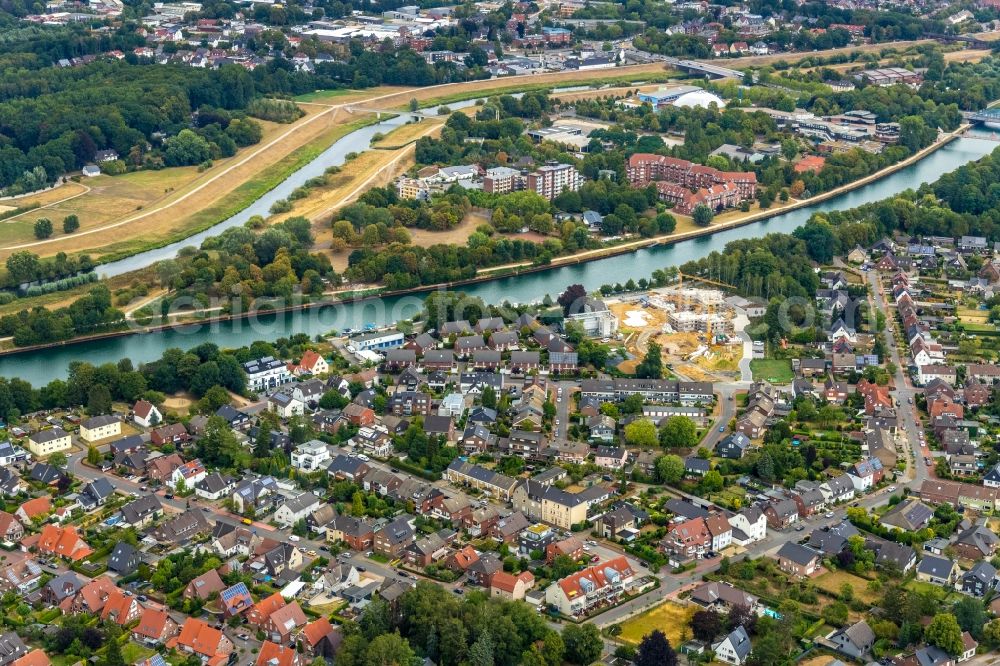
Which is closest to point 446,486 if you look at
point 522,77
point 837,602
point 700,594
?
point 700,594

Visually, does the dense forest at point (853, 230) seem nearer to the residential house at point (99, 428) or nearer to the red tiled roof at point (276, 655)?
the residential house at point (99, 428)

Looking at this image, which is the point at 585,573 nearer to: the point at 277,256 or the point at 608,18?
the point at 277,256

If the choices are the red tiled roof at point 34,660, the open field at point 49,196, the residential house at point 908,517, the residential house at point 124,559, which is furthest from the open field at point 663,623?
the open field at point 49,196

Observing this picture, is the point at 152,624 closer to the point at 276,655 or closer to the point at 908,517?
the point at 276,655

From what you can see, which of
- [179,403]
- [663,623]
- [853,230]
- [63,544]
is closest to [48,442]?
[179,403]

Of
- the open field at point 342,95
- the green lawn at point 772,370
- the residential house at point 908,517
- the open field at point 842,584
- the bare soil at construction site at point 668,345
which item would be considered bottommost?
the green lawn at point 772,370

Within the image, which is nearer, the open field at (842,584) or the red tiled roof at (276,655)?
the red tiled roof at (276,655)
